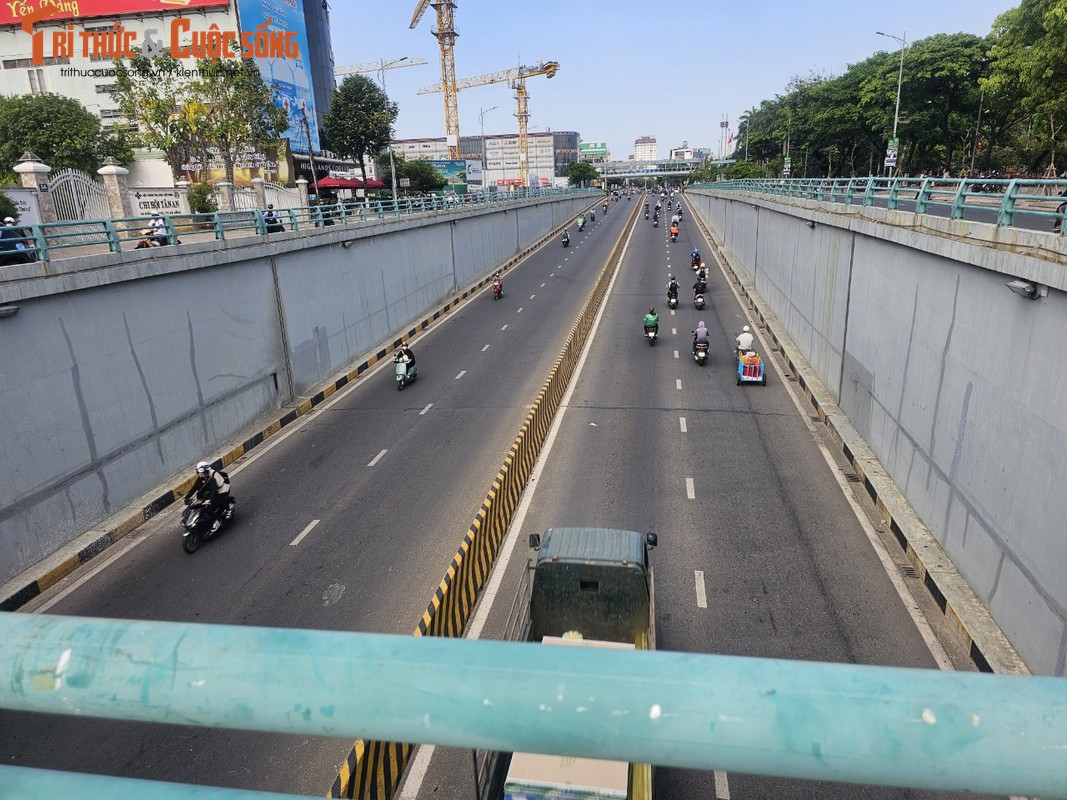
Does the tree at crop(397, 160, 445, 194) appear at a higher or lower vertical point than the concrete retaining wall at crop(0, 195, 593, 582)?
higher

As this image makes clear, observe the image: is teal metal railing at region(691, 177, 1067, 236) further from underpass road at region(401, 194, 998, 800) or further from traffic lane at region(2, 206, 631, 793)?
traffic lane at region(2, 206, 631, 793)

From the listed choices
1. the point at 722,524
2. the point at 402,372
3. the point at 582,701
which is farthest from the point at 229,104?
the point at 582,701

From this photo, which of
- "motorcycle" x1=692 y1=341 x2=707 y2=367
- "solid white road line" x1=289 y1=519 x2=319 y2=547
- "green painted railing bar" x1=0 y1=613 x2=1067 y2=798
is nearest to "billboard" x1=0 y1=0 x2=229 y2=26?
"motorcycle" x1=692 y1=341 x2=707 y2=367

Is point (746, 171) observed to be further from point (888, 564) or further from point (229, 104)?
point (888, 564)

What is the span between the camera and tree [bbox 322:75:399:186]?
7081cm

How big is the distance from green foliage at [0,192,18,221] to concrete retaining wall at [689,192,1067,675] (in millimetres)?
22471

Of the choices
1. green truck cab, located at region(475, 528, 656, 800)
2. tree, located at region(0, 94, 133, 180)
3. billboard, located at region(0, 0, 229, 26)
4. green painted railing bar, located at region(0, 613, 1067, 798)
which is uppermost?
billboard, located at region(0, 0, 229, 26)

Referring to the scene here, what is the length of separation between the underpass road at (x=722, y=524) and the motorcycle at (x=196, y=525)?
20.0ft

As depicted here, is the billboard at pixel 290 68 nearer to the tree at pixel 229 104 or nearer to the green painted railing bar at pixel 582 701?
the tree at pixel 229 104

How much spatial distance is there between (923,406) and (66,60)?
10289 centimetres

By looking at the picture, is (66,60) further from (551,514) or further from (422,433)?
(551,514)

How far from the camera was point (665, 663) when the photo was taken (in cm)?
119

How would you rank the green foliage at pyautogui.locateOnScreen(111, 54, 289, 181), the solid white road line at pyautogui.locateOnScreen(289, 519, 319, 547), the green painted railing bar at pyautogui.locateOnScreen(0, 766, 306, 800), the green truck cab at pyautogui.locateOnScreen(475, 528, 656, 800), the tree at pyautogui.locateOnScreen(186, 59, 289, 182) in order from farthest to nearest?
the green foliage at pyautogui.locateOnScreen(111, 54, 289, 181) → the tree at pyautogui.locateOnScreen(186, 59, 289, 182) → the solid white road line at pyautogui.locateOnScreen(289, 519, 319, 547) → the green truck cab at pyautogui.locateOnScreen(475, 528, 656, 800) → the green painted railing bar at pyautogui.locateOnScreen(0, 766, 306, 800)

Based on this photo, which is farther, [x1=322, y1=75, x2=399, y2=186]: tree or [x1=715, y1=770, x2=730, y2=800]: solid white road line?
[x1=322, y1=75, x2=399, y2=186]: tree
